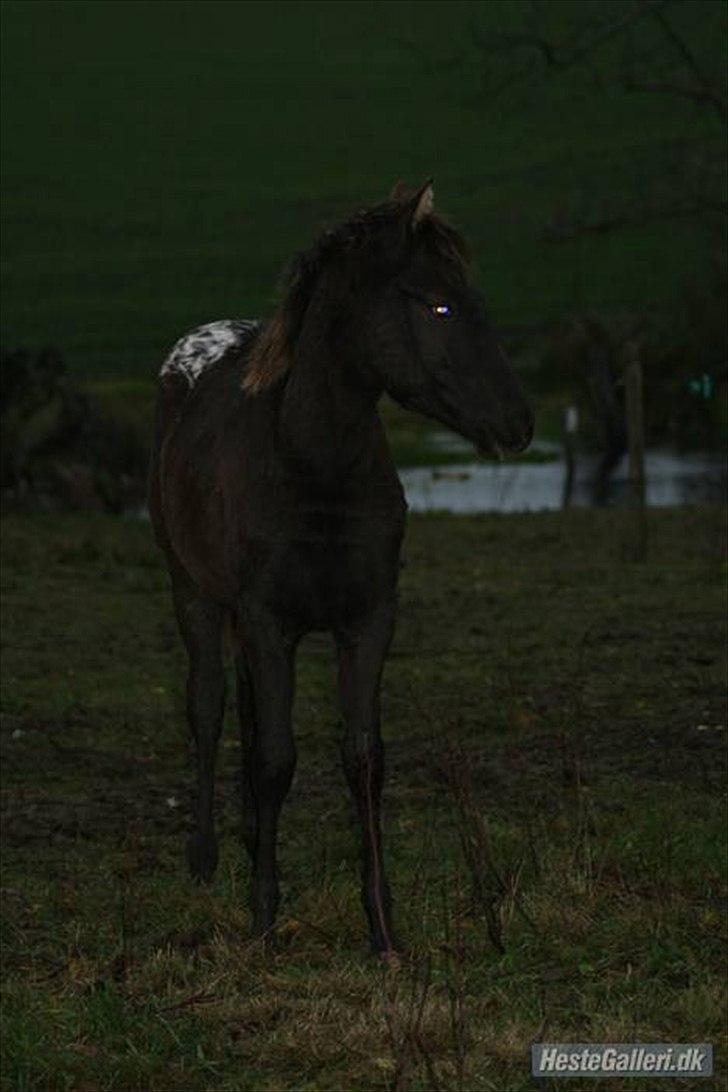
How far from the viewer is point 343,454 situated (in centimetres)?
682

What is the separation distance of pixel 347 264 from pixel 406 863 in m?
2.59

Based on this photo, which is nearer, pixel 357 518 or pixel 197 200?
pixel 357 518

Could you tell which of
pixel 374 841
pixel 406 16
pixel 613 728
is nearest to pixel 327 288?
pixel 374 841

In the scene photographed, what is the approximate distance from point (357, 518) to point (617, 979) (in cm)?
160

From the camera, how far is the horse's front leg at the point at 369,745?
6.80 metres

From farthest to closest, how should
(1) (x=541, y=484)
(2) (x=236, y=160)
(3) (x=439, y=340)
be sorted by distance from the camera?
1. (2) (x=236, y=160)
2. (1) (x=541, y=484)
3. (3) (x=439, y=340)

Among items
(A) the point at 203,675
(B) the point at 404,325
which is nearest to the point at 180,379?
(A) the point at 203,675

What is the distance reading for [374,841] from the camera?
22.7 feet

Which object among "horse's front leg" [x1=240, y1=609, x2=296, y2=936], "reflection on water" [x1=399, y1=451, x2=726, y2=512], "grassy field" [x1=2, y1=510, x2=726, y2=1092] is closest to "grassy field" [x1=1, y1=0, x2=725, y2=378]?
"reflection on water" [x1=399, y1=451, x2=726, y2=512]

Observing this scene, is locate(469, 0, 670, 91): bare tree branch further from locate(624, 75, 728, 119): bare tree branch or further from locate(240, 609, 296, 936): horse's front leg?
locate(240, 609, 296, 936): horse's front leg

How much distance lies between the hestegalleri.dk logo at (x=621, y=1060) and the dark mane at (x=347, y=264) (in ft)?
7.49

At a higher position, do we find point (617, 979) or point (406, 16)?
point (406, 16)

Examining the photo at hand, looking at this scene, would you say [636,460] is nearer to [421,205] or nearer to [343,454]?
[343,454]

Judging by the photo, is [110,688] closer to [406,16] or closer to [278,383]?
[278,383]
